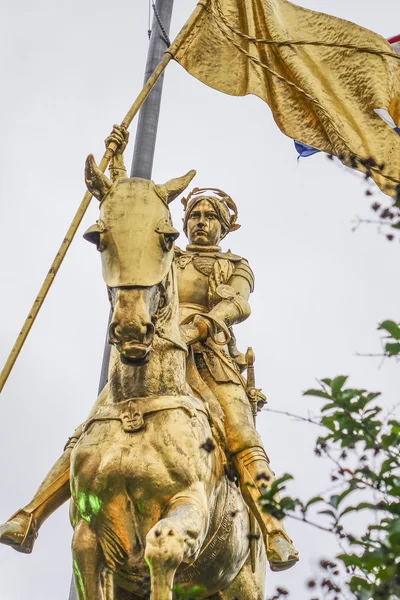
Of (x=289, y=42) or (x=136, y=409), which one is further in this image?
(x=289, y=42)

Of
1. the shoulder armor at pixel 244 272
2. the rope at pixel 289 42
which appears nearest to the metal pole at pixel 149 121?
the shoulder armor at pixel 244 272

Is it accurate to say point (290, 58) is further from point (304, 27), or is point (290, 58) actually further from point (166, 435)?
point (166, 435)

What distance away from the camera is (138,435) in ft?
27.4

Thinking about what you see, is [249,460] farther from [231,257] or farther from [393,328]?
[393,328]

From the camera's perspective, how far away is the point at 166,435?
836cm

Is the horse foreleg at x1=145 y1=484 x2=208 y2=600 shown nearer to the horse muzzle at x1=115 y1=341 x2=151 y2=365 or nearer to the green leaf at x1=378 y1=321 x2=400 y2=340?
the horse muzzle at x1=115 y1=341 x2=151 y2=365

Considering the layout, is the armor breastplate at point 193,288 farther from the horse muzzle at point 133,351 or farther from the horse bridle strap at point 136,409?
the horse muzzle at point 133,351

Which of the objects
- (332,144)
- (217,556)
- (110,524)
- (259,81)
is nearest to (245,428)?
(217,556)

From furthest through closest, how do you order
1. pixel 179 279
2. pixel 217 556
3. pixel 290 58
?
pixel 290 58, pixel 179 279, pixel 217 556

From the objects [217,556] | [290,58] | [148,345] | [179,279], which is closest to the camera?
[148,345]

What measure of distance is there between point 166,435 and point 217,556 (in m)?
1.22

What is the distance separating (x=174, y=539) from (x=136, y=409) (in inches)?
42.4

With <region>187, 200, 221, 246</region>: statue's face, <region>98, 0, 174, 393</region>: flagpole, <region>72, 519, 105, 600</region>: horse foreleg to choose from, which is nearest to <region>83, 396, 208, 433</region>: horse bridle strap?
<region>72, 519, 105, 600</region>: horse foreleg

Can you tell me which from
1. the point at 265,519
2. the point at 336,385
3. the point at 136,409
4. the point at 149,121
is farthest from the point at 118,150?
the point at 336,385
